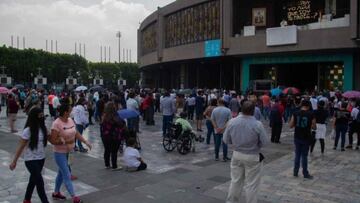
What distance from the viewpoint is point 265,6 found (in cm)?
4006

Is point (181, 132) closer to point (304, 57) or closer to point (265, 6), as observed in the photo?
point (304, 57)

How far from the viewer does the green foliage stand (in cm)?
6950

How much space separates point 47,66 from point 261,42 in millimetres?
52444

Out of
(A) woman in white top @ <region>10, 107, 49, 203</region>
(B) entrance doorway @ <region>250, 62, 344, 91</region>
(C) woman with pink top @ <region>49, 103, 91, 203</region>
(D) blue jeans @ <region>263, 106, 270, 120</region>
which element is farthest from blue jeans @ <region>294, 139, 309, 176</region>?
(B) entrance doorway @ <region>250, 62, 344, 91</region>

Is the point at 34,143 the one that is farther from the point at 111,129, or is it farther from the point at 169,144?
the point at 169,144

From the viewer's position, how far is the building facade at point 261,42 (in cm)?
3119

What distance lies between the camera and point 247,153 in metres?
6.21

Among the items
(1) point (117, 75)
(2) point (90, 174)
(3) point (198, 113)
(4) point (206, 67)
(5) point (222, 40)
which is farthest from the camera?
(1) point (117, 75)

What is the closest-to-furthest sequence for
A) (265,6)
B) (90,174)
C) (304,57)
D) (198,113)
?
(90,174) → (198,113) → (304,57) → (265,6)

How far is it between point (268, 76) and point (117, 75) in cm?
6622

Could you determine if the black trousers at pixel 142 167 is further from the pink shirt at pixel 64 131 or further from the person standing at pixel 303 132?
the person standing at pixel 303 132

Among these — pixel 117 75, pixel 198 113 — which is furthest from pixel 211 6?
pixel 117 75

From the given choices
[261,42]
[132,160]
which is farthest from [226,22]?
[132,160]

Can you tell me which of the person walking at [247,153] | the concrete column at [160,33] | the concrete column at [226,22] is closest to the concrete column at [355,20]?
the concrete column at [226,22]
